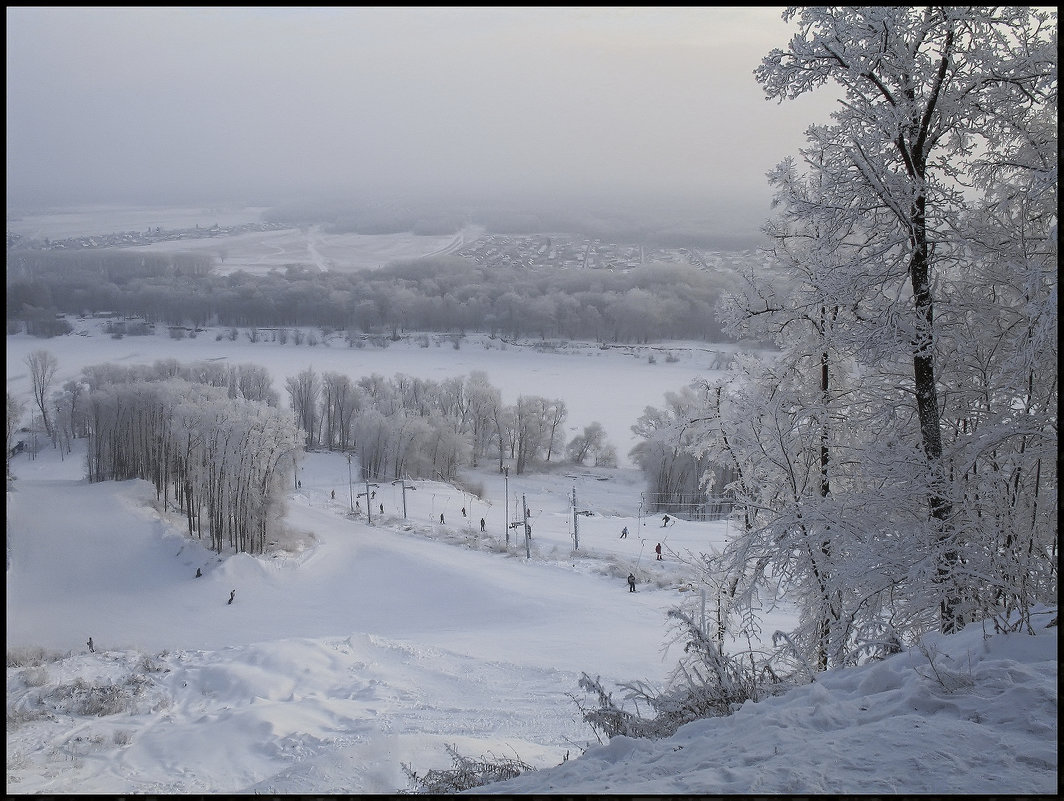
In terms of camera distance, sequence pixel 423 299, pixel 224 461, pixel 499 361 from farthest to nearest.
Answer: pixel 423 299 → pixel 499 361 → pixel 224 461

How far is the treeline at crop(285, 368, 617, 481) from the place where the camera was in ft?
170

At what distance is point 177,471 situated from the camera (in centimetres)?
3481

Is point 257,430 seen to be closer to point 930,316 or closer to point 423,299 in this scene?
point 930,316

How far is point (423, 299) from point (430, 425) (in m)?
24.4

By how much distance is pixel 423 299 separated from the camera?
73.6m

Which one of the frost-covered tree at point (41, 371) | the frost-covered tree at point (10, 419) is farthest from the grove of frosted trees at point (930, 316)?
the frost-covered tree at point (41, 371)

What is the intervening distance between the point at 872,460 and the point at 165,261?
2348 inches

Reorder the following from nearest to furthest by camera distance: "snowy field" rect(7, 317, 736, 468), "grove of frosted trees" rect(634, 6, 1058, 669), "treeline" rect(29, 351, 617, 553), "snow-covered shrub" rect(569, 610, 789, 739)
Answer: "snow-covered shrub" rect(569, 610, 789, 739) < "grove of frosted trees" rect(634, 6, 1058, 669) < "treeline" rect(29, 351, 617, 553) < "snowy field" rect(7, 317, 736, 468)

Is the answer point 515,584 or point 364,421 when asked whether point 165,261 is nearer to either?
point 364,421

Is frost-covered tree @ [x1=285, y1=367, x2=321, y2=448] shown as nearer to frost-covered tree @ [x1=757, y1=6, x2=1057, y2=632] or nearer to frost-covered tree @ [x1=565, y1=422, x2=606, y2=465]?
frost-covered tree @ [x1=565, y1=422, x2=606, y2=465]

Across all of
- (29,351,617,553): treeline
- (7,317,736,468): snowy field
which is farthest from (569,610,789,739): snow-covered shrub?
(7,317,736,468): snowy field

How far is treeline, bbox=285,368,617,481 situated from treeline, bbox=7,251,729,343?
11.3m

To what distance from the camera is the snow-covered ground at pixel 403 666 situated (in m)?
3.62

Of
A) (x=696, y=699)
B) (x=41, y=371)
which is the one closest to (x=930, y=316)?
(x=696, y=699)
